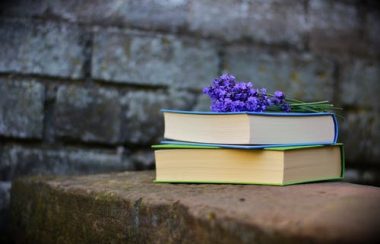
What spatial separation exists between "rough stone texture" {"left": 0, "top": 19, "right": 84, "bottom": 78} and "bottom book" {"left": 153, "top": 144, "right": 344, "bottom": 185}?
3.06ft

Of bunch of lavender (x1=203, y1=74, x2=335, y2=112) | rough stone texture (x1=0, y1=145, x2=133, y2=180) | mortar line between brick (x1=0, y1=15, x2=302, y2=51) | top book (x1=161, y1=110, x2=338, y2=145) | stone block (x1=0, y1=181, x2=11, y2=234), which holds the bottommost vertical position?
stone block (x1=0, y1=181, x2=11, y2=234)

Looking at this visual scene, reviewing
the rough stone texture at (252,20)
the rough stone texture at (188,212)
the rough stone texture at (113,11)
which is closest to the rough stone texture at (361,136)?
the rough stone texture at (252,20)

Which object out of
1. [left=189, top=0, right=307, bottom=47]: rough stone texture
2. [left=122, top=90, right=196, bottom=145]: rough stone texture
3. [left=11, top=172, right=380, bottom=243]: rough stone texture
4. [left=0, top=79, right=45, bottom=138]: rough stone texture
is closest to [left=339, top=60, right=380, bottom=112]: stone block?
[left=189, top=0, right=307, bottom=47]: rough stone texture

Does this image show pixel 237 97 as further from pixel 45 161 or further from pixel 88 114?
pixel 45 161

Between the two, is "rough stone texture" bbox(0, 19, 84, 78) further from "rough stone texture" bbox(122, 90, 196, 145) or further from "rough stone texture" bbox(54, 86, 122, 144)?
"rough stone texture" bbox(122, 90, 196, 145)

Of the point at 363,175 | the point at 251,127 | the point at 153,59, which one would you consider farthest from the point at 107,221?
the point at 363,175

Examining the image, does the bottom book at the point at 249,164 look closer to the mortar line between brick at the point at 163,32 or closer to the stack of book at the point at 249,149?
the stack of book at the point at 249,149

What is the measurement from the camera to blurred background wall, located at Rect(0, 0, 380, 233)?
2.24 m

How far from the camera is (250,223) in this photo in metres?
0.97

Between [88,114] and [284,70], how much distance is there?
0.93 meters

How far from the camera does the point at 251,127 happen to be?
4.45ft

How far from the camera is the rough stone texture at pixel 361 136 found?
2576 mm

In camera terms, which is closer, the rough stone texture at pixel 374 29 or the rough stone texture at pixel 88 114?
the rough stone texture at pixel 88 114

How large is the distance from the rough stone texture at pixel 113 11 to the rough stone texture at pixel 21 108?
0.32 m
